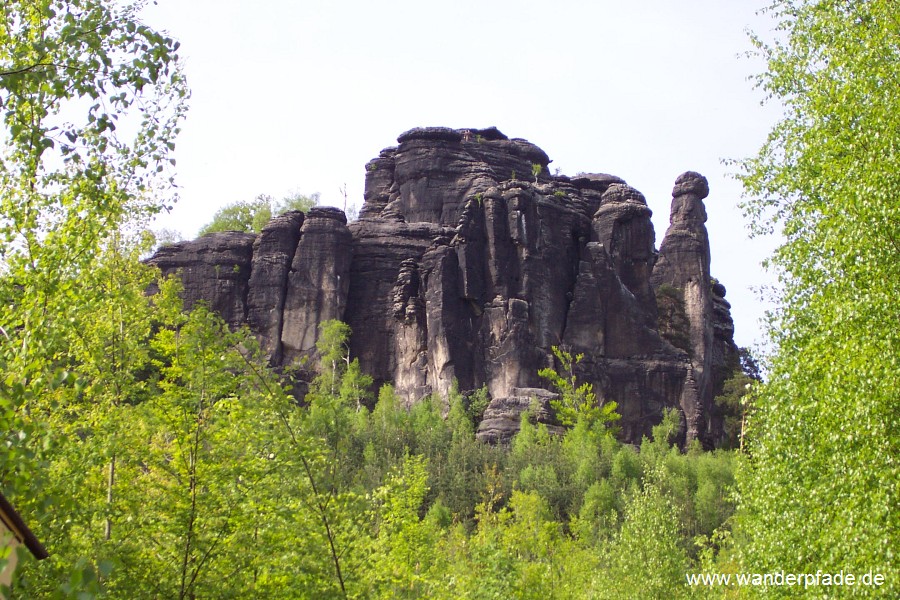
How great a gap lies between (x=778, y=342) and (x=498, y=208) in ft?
185

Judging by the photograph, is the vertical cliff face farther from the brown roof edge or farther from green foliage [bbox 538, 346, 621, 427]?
the brown roof edge

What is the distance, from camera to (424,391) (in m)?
71.6

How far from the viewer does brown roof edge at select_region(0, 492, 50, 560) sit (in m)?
6.52

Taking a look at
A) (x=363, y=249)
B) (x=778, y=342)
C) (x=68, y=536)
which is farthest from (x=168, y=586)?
(x=363, y=249)

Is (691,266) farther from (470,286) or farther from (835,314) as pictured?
(835,314)

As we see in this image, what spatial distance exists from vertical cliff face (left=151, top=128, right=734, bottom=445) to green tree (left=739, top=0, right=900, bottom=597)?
1965 inches

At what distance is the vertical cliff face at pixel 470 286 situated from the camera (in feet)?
235

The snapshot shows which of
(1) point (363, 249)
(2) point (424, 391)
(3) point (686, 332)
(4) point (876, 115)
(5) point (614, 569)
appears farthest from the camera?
(3) point (686, 332)

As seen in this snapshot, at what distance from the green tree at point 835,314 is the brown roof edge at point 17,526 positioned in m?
10.9

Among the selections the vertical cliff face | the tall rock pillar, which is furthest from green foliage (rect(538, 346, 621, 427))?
the tall rock pillar

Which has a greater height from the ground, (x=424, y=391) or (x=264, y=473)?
(x=424, y=391)

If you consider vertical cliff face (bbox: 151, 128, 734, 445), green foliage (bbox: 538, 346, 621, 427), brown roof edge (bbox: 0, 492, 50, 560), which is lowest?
brown roof edge (bbox: 0, 492, 50, 560)

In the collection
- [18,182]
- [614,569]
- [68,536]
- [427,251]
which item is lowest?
[614,569]

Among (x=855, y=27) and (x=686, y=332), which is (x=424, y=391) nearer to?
(x=686, y=332)
